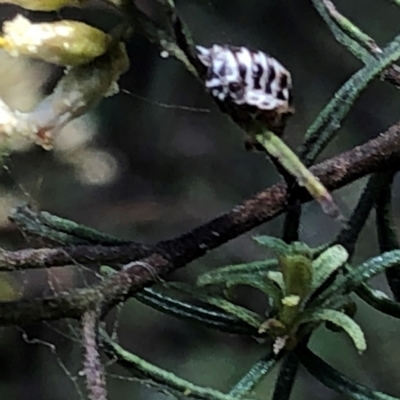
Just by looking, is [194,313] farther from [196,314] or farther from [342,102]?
[342,102]

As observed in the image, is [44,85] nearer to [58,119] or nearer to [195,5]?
[195,5]

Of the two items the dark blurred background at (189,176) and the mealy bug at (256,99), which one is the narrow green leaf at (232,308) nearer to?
the mealy bug at (256,99)

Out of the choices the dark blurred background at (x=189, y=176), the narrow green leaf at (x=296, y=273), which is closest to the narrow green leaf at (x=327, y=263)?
the narrow green leaf at (x=296, y=273)

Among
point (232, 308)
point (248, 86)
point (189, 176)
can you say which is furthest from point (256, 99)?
point (189, 176)

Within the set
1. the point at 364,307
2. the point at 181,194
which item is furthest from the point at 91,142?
the point at 364,307

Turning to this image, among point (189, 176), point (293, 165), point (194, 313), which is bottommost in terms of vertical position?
point (189, 176)

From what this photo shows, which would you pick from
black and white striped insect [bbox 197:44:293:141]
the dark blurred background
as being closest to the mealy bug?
black and white striped insect [bbox 197:44:293:141]
